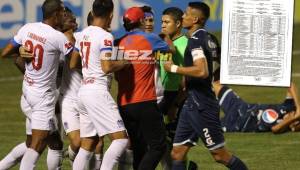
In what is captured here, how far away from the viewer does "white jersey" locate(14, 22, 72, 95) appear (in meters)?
13.5

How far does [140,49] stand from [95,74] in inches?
26.0

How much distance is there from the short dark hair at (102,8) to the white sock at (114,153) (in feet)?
5.13

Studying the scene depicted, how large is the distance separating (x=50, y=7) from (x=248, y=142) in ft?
19.0

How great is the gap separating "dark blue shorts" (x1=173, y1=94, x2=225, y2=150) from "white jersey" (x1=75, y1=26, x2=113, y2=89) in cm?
106

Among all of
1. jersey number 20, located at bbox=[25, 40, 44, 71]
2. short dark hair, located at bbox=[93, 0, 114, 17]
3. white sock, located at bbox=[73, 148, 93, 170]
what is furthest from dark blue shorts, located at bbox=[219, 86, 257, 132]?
short dark hair, located at bbox=[93, 0, 114, 17]

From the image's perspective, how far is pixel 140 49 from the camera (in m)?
13.0

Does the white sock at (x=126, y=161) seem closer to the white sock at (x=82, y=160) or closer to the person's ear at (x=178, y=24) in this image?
the white sock at (x=82, y=160)

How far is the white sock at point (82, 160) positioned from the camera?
1341 cm

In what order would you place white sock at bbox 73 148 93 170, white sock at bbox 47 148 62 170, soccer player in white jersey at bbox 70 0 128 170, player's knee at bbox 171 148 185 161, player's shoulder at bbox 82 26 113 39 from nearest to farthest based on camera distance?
soccer player in white jersey at bbox 70 0 128 170, player's shoulder at bbox 82 26 113 39, player's knee at bbox 171 148 185 161, white sock at bbox 73 148 93 170, white sock at bbox 47 148 62 170

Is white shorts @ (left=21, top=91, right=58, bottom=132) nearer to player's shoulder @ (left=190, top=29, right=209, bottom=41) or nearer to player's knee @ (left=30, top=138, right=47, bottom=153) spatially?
player's knee @ (left=30, top=138, right=47, bottom=153)

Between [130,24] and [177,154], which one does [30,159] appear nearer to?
[177,154]

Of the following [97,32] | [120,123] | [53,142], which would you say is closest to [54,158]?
[53,142]

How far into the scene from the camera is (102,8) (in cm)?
1306

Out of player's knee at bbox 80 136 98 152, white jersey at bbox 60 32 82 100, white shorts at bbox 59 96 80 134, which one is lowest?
player's knee at bbox 80 136 98 152
